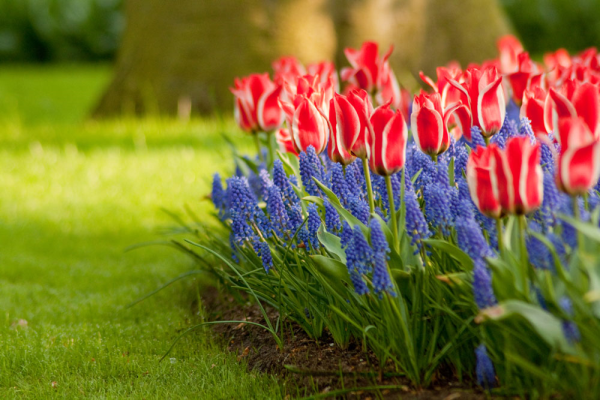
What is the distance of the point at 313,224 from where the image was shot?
212 centimetres

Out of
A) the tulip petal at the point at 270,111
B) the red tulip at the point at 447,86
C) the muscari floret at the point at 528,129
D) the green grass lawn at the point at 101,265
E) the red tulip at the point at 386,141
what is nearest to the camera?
the red tulip at the point at 386,141

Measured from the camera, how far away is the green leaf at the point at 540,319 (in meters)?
1.49

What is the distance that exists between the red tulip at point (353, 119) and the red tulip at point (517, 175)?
43cm

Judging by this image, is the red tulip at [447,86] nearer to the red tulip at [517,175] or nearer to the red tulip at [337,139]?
the red tulip at [337,139]

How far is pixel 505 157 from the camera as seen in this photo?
1.53m

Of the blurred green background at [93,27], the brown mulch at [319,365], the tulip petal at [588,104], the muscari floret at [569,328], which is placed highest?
the blurred green background at [93,27]

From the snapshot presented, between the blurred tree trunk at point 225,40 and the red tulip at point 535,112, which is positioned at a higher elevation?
the blurred tree trunk at point 225,40

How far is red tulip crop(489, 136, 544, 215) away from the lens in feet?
5.05

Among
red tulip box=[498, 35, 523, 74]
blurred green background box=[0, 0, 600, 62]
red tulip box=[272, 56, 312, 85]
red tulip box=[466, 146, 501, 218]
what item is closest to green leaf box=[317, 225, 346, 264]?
red tulip box=[466, 146, 501, 218]

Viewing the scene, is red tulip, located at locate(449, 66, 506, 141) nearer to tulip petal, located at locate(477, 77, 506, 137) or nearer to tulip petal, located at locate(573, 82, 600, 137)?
tulip petal, located at locate(477, 77, 506, 137)

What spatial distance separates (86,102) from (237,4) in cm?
568

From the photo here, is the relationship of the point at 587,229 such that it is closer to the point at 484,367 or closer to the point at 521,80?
the point at 484,367

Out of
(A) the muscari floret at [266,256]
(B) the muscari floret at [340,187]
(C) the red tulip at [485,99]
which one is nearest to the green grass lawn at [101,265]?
(A) the muscari floret at [266,256]

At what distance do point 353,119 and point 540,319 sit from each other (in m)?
0.75
